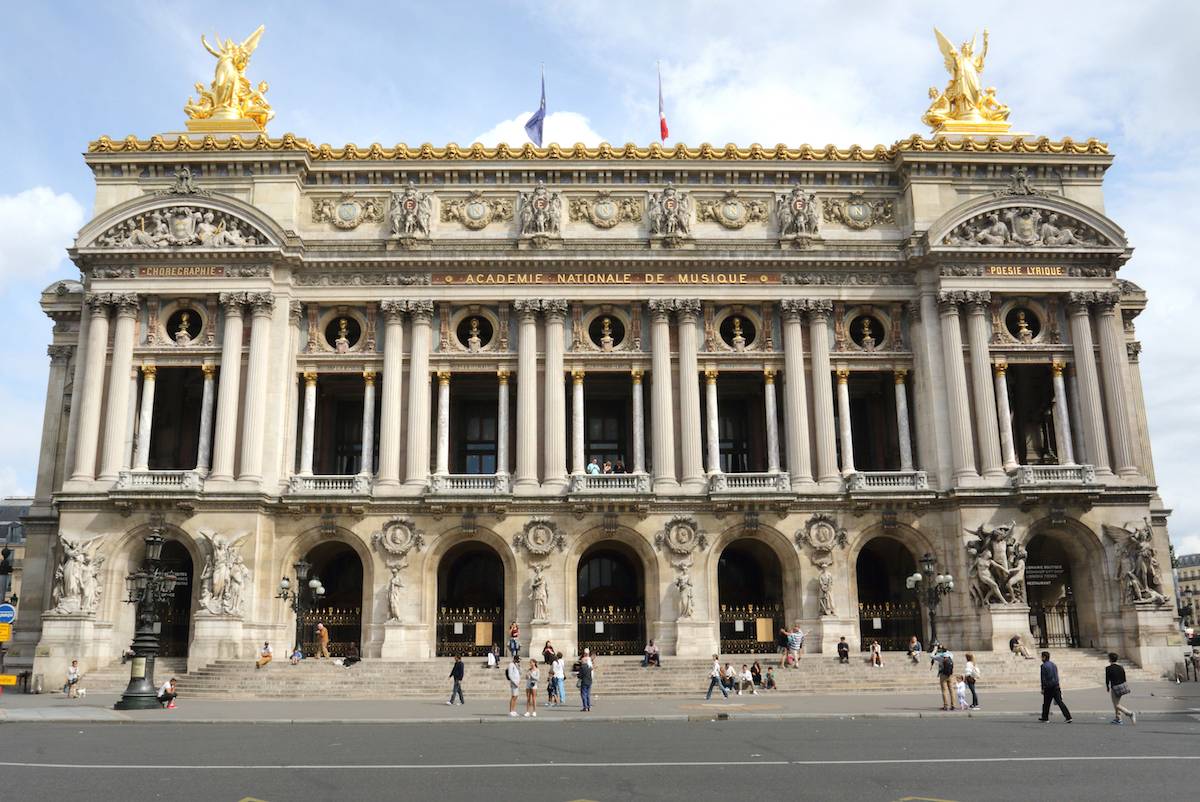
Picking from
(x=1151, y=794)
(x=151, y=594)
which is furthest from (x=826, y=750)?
(x=151, y=594)

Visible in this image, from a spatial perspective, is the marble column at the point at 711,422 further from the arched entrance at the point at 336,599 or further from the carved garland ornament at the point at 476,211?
the arched entrance at the point at 336,599

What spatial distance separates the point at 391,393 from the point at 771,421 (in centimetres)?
1748

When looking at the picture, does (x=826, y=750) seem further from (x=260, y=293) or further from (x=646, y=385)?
(x=260, y=293)

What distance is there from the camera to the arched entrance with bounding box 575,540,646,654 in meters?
45.3

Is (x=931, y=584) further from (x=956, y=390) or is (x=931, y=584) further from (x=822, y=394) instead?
(x=822, y=394)

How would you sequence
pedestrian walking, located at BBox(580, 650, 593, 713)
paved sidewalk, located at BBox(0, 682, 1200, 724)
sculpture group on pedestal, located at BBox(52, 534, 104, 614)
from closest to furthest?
1. paved sidewalk, located at BBox(0, 682, 1200, 724)
2. pedestrian walking, located at BBox(580, 650, 593, 713)
3. sculpture group on pedestal, located at BBox(52, 534, 104, 614)

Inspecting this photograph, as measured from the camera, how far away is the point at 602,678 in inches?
1511

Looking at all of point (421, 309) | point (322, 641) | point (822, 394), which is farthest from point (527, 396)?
point (322, 641)

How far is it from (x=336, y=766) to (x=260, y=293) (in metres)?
32.1

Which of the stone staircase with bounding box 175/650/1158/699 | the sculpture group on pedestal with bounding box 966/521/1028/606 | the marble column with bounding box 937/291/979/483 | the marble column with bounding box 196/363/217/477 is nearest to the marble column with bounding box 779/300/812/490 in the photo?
the marble column with bounding box 937/291/979/483

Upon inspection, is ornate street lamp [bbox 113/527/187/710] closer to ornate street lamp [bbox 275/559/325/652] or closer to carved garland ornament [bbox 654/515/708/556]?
ornate street lamp [bbox 275/559/325/652]

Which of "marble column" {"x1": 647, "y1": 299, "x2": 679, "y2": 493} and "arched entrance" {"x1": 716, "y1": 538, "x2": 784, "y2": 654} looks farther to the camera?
"marble column" {"x1": 647, "y1": 299, "x2": 679, "y2": 493}

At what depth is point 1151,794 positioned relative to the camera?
14500 mm

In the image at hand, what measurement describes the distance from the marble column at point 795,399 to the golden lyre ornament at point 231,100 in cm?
2741
